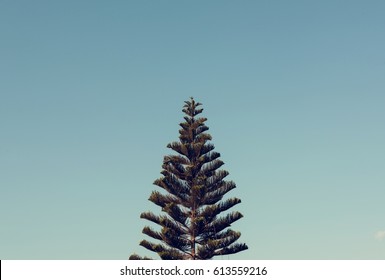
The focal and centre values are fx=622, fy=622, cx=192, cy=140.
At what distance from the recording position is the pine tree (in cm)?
3766

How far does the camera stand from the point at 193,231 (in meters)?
38.4

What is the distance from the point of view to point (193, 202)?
129 ft

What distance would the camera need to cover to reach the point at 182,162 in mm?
40469

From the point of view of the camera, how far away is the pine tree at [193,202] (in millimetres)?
37656

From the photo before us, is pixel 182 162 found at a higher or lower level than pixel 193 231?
higher
